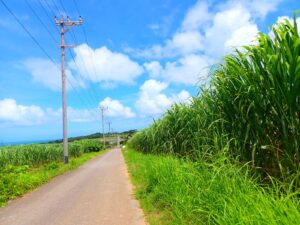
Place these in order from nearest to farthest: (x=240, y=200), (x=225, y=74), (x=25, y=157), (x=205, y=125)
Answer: (x=240, y=200)
(x=225, y=74)
(x=205, y=125)
(x=25, y=157)

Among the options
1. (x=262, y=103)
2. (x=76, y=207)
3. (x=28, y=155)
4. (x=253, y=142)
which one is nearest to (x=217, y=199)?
(x=253, y=142)

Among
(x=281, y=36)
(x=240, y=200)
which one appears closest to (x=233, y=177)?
(x=240, y=200)

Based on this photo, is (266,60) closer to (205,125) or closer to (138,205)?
(205,125)

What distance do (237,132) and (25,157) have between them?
26.7 metres

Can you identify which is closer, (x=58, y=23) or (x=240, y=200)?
(x=240, y=200)

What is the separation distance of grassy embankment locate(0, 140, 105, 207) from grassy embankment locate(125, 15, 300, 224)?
25.8 ft

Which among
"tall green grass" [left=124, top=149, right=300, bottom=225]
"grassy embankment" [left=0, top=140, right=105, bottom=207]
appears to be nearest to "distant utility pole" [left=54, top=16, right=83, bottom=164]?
"grassy embankment" [left=0, top=140, right=105, bottom=207]

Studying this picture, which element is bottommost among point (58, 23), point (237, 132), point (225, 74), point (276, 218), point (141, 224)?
point (141, 224)

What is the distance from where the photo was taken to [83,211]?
10078 mm

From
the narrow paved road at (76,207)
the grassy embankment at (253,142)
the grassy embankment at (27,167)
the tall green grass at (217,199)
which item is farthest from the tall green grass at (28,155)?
the grassy embankment at (253,142)

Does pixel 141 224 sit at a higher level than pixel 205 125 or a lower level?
lower

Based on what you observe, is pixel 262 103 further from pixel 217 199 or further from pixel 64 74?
pixel 64 74

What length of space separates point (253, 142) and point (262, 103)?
68 cm

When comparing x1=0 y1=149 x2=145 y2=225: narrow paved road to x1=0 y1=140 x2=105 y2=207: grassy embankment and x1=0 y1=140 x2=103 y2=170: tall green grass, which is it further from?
x1=0 y1=140 x2=103 y2=170: tall green grass
